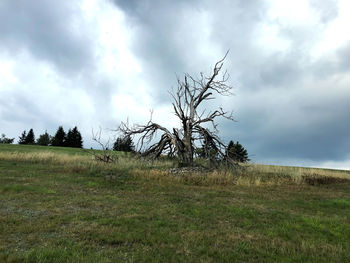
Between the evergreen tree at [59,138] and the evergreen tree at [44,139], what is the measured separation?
3846mm

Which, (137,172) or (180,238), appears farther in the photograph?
(137,172)

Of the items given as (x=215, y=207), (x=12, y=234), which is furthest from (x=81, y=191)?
(x=215, y=207)

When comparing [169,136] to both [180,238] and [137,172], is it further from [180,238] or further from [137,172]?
[180,238]

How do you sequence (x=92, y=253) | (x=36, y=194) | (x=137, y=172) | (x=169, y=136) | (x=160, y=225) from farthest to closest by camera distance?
(x=169, y=136)
(x=137, y=172)
(x=36, y=194)
(x=160, y=225)
(x=92, y=253)

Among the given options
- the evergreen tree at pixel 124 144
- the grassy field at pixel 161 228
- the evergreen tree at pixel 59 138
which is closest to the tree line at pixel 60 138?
the evergreen tree at pixel 59 138

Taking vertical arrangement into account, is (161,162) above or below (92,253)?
above

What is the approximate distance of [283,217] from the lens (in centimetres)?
595

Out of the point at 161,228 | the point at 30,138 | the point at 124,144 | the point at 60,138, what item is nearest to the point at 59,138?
the point at 60,138

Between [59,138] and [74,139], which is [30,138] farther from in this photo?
[74,139]

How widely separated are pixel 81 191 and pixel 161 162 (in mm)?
10248

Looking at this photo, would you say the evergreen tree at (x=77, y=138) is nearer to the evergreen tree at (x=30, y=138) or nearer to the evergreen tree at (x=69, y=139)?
the evergreen tree at (x=69, y=139)

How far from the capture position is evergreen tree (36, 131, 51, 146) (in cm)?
6399

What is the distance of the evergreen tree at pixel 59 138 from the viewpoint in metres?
60.7

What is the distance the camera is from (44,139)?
64625 mm
